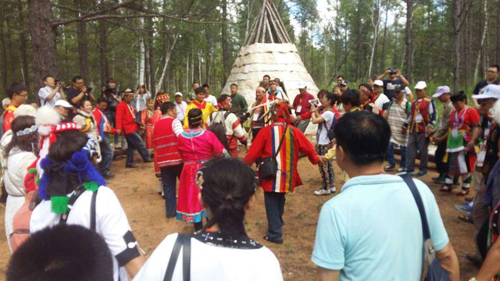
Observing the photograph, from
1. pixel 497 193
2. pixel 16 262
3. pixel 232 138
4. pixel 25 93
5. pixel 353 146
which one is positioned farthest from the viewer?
Result: pixel 232 138

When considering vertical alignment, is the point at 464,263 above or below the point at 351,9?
below

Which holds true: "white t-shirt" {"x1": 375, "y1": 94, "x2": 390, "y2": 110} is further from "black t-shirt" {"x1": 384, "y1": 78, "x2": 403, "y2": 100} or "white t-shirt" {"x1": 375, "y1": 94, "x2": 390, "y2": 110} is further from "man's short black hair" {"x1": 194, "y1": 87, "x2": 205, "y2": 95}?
"man's short black hair" {"x1": 194, "y1": 87, "x2": 205, "y2": 95}

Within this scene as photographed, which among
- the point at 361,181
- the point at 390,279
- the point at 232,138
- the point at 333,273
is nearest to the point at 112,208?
the point at 333,273

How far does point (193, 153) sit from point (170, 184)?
125cm

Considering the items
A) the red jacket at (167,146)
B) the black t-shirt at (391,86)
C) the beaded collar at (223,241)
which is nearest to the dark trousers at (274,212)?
the red jacket at (167,146)

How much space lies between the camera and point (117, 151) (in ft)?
30.9

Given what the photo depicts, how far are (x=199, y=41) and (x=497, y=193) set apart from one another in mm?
20763

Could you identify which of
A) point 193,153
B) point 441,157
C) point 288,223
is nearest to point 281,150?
point 193,153

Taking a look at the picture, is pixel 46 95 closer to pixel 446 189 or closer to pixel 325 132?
pixel 325 132

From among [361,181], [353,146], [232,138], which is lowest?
[232,138]

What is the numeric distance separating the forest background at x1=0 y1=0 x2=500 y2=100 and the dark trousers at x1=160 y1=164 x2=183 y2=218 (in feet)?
12.4

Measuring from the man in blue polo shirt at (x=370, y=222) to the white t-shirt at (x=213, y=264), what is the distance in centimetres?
29

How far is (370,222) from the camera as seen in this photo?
1414mm

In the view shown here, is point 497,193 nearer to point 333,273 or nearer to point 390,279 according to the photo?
point 390,279
